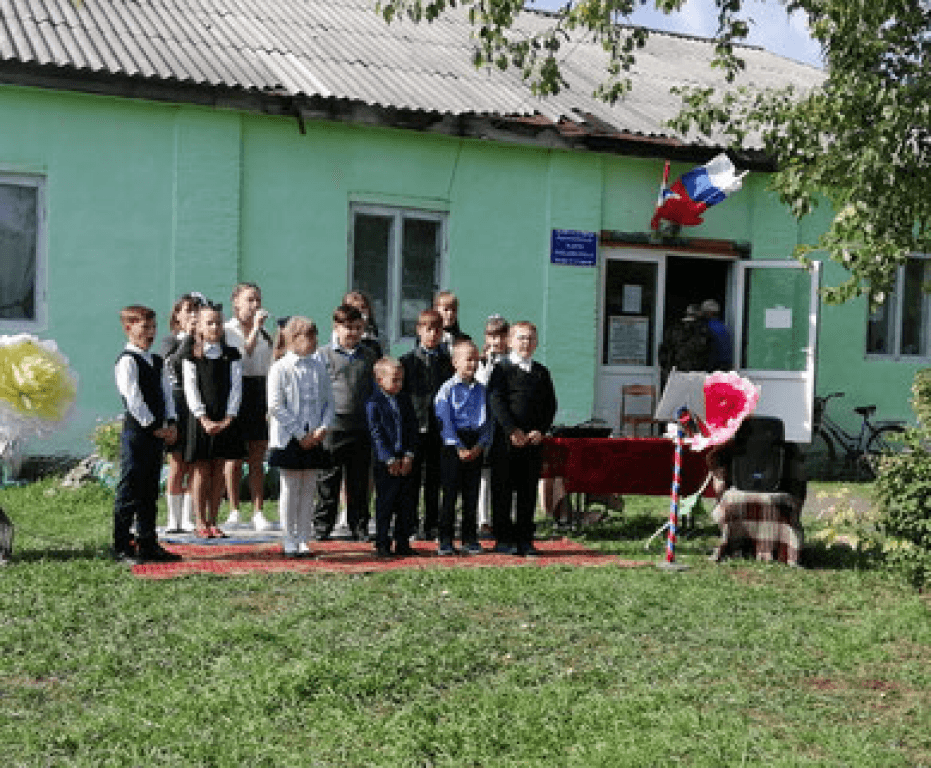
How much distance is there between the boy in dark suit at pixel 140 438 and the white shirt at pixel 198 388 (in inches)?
22.5

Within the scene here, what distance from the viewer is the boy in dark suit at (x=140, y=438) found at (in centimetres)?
751

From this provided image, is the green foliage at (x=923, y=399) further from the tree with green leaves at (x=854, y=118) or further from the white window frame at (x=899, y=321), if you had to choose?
the white window frame at (x=899, y=321)

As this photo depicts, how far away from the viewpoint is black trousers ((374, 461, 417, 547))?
8.09 meters

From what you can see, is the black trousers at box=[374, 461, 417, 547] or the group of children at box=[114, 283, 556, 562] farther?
the black trousers at box=[374, 461, 417, 547]

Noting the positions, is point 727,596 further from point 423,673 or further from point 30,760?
point 30,760

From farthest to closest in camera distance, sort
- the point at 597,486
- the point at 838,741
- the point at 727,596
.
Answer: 1. the point at 597,486
2. the point at 727,596
3. the point at 838,741

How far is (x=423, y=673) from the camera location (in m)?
5.26

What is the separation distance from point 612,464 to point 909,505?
95.2 inches

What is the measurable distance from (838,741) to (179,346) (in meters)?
5.48

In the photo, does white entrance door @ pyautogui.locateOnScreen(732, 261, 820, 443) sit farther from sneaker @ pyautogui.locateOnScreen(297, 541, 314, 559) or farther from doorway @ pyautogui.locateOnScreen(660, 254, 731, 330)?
sneaker @ pyautogui.locateOnScreen(297, 541, 314, 559)

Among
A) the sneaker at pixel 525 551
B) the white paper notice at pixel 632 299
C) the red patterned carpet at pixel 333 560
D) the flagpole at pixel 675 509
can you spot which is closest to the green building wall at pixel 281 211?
the white paper notice at pixel 632 299

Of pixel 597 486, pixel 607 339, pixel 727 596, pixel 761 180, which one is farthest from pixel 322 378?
pixel 761 180

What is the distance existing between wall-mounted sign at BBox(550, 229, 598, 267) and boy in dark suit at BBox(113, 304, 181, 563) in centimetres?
655

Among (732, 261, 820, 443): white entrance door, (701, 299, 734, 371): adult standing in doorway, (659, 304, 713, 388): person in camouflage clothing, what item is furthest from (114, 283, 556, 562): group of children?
(732, 261, 820, 443): white entrance door
